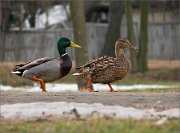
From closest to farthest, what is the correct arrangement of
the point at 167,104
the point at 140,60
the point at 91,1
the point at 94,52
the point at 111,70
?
the point at 167,104 < the point at 111,70 < the point at 140,60 < the point at 94,52 < the point at 91,1

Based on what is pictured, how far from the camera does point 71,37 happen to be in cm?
4269

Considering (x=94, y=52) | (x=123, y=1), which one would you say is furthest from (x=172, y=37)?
(x=123, y=1)

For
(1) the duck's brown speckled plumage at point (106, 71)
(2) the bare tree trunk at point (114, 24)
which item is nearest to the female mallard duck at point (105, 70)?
(1) the duck's brown speckled plumage at point (106, 71)

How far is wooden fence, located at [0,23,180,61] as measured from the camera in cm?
4041

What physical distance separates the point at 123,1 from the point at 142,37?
3361 millimetres

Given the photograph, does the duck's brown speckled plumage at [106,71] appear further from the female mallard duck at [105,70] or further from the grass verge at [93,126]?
the grass verge at [93,126]

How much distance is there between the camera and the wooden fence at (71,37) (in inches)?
1591

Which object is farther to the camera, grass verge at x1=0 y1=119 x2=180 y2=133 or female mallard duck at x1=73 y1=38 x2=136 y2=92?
female mallard duck at x1=73 y1=38 x2=136 y2=92

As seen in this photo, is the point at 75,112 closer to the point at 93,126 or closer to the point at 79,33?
the point at 93,126

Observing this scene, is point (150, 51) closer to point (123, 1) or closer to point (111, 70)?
point (123, 1)

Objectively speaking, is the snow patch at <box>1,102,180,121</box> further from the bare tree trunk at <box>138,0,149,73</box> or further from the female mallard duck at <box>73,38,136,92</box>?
the bare tree trunk at <box>138,0,149,73</box>

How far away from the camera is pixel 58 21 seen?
57531mm

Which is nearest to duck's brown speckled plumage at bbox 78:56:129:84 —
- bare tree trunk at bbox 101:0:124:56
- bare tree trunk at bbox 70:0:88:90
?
bare tree trunk at bbox 70:0:88:90

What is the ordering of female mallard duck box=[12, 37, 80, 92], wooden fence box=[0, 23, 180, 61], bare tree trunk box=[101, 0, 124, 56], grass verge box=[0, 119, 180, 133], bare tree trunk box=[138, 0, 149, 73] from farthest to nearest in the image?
wooden fence box=[0, 23, 180, 61] → bare tree trunk box=[101, 0, 124, 56] → bare tree trunk box=[138, 0, 149, 73] → female mallard duck box=[12, 37, 80, 92] → grass verge box=[0, 119, 180, 133]
